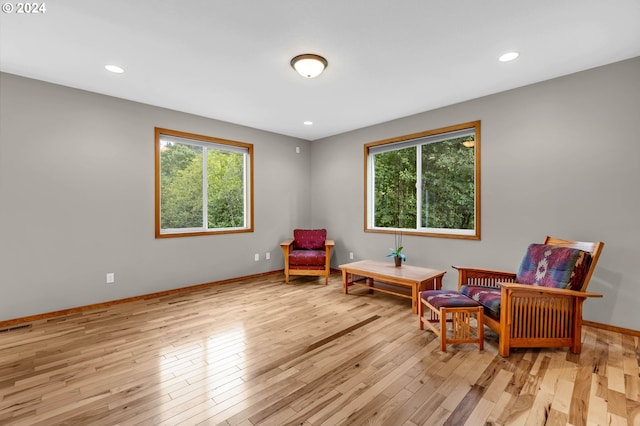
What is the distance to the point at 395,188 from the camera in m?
4.88

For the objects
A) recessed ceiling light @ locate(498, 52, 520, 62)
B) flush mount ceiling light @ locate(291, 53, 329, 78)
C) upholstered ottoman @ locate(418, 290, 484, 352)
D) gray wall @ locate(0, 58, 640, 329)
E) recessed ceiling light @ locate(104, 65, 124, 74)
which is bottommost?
upholstered ottoman @ locate(418, 290, 484, 352)

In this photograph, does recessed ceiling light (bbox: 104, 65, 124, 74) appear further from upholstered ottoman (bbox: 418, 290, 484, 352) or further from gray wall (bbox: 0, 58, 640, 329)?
upholstered ottoman (bbox: 418, 290, 484, 352)

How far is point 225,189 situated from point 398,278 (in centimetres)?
317

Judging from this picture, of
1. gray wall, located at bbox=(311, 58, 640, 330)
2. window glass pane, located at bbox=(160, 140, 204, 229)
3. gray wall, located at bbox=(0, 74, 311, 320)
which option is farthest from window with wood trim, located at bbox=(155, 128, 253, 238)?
gray wall, located at bbox=(311, 58, 640, 330)

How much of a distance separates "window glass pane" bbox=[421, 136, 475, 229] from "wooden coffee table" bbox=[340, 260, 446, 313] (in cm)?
81

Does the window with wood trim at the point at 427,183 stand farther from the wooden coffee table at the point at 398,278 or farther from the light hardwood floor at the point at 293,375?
the light hardwood floor at the point at 293,375

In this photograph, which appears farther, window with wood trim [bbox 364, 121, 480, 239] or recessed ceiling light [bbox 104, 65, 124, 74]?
window with wood trim [bbox 364, 121, 480, 239]

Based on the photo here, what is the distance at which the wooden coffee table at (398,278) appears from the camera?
11.2 ft

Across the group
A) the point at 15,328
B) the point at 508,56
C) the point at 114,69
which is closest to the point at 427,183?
the point at 508,56

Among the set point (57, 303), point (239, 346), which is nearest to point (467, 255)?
point (239, 346)

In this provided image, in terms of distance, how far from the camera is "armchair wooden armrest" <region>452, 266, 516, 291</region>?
2.98 m

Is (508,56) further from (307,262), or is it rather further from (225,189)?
(225,189)

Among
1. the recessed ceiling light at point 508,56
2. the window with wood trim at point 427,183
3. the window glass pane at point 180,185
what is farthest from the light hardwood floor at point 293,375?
the recessed ceiling light at point 508,56

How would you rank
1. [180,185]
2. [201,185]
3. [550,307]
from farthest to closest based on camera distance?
[201,185], [180,185], [550,307]
